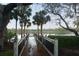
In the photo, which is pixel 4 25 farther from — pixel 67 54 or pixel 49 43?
pixel 67 54

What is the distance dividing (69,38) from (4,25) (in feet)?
1.81

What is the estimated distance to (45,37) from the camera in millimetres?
1449

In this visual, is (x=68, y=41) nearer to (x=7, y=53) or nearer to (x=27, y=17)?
(x=27, y=17)

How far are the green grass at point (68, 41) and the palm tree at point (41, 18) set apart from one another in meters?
0.15

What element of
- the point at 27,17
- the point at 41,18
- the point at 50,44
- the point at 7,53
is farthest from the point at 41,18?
the point at 7,53

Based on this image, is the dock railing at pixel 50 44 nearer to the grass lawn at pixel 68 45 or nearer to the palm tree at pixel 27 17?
the grass lawn at pixel 68 45

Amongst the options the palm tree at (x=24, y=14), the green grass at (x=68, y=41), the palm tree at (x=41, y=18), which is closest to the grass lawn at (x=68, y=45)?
the green grass at (x=68, y=41)

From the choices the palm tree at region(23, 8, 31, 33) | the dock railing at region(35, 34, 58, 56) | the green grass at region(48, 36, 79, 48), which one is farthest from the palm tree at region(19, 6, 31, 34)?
the green grass at region(48, 36, 79, 48)

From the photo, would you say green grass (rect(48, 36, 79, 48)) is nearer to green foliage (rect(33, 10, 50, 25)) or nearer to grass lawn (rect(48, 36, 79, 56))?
grass lawn (rect(48, 36, 79, 56))

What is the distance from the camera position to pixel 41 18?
1448 mm

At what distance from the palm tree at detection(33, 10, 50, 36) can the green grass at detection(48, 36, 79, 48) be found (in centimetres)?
15

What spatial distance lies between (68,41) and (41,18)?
297mm

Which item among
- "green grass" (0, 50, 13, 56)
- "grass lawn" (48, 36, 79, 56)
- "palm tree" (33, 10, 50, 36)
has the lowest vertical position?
"green grass" (0, 50, 13, 56)

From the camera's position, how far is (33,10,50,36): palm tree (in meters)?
1.43
